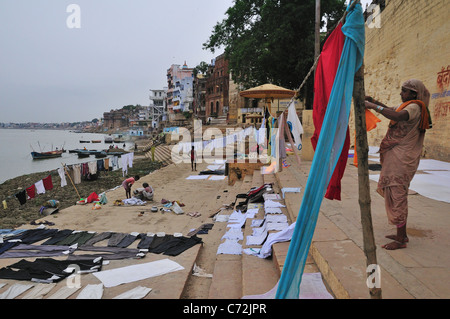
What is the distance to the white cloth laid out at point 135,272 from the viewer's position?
355 cm

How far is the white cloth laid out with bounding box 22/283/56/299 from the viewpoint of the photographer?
329cm

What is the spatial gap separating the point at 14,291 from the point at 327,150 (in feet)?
13.3

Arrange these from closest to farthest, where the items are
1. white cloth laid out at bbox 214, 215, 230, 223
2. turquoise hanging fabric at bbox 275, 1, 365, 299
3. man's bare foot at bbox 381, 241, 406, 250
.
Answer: turquoise hanging fabric at bbox 275, 1, 365, 299 < man's bare foot at bbox 381, 241, 406, 250 < white cloth laid out at bbox 214, 215, 230, 223

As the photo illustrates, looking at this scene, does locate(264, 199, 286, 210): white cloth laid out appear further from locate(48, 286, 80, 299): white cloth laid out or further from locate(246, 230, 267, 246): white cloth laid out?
locate(48, 286, 80, 299): white cloth laid out

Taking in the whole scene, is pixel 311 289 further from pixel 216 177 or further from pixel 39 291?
pixel 216 177

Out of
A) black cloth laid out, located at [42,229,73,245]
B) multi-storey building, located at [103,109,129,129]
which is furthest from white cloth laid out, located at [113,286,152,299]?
multi-storey building, located at [103,109,129,129]

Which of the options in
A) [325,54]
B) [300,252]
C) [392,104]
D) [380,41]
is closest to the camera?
[300,252]

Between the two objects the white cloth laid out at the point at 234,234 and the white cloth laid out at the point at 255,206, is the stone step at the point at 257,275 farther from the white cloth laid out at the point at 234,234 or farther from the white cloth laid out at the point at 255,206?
the white cloth laid out at the point at 255,206

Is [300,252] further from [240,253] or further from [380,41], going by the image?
[380,41]

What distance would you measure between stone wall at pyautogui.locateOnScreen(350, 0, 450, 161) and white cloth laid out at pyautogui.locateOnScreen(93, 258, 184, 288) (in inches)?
315

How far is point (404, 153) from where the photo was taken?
2.78 m

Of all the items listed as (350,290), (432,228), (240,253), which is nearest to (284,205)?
(240,253)
